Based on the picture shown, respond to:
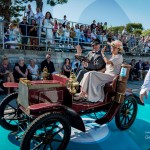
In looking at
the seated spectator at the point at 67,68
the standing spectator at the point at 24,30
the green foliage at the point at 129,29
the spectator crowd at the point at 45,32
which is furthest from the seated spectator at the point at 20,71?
the green foliage at the point at 129,29

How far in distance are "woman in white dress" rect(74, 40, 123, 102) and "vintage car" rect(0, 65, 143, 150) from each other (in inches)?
4.5

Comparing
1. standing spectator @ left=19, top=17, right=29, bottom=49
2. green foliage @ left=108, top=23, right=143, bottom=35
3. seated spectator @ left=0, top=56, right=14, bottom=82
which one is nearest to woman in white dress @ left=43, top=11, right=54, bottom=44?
standing spectator @ left=19, top=17, right=29, bottom=49

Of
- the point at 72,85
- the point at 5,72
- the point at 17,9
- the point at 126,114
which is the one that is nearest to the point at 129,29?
the point at 17,9

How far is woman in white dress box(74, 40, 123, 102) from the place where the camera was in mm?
4246

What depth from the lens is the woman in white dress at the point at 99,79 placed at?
4246mm

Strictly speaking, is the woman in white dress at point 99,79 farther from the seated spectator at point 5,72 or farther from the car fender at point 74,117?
the seated spectator at point 5,72

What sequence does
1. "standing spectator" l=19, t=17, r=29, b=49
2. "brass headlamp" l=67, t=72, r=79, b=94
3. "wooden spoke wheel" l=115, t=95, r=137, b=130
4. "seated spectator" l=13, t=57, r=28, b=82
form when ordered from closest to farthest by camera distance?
"brass headlamp" l=67, t=72, r=79, b=94, "wooden spoke wheel" l=115, t=95, r=137, b=130, "seated spectator" l=13, t=57, r=28, b=82, "standing spectator" l=19, t=17, r=29, b=49

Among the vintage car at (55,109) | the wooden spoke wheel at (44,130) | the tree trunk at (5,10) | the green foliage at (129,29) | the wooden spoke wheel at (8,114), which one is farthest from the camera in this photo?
the green foliage at (129,29)

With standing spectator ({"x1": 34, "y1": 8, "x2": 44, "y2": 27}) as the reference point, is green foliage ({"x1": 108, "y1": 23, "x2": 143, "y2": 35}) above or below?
above

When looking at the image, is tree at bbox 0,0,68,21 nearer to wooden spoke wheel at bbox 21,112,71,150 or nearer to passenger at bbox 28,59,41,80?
passenger at bbox 28,59,41,80

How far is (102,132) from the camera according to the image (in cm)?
464

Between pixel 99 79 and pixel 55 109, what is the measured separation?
1237 millimetres

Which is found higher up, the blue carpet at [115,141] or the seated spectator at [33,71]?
the seated spectator at [33,71]

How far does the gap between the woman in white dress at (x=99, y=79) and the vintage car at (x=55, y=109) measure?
0.38ft
